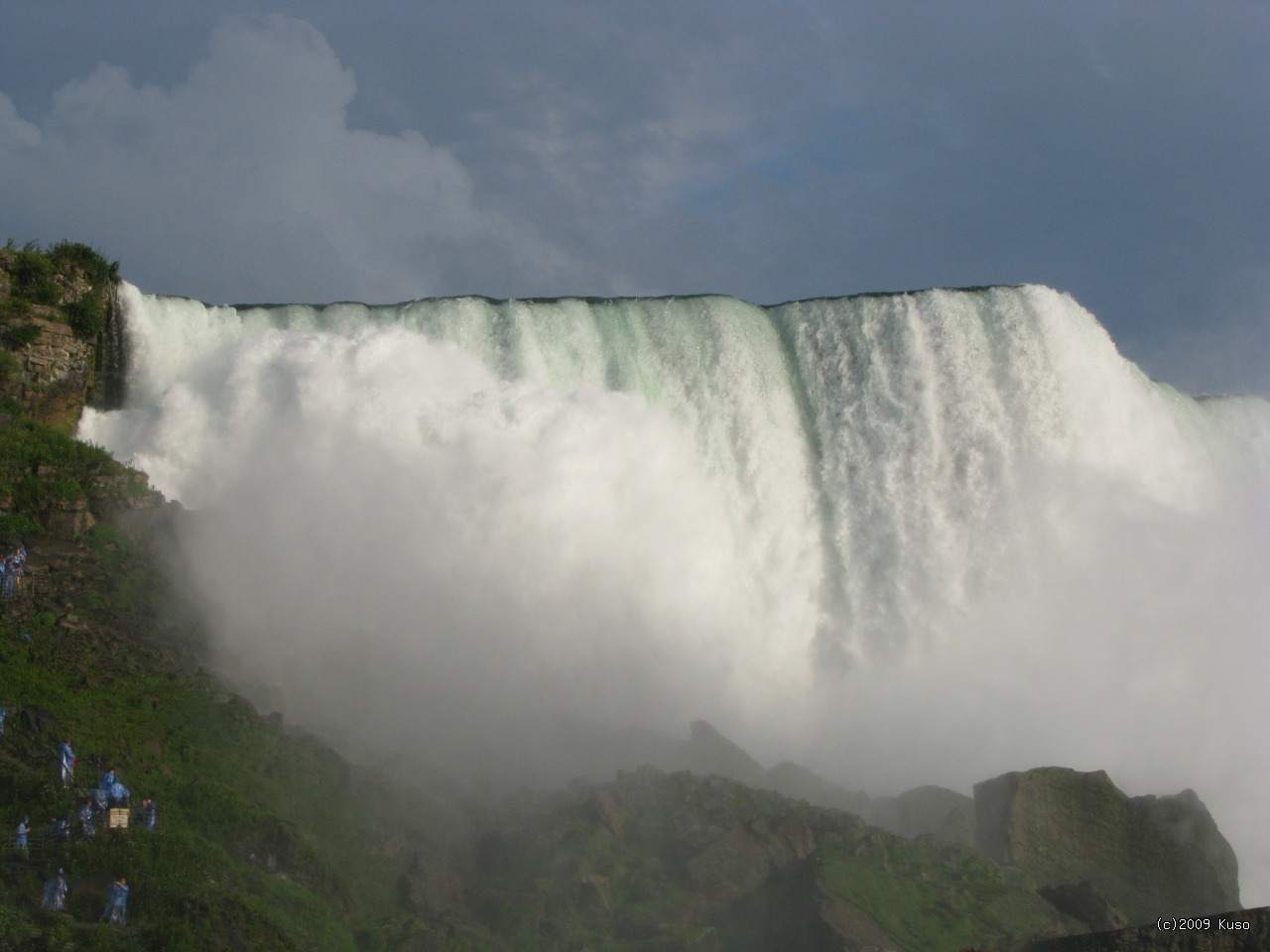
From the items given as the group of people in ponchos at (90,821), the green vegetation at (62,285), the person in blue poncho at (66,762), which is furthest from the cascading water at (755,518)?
the group of people in ponchos at (90,821)

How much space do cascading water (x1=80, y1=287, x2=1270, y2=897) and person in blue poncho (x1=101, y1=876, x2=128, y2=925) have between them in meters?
12.7

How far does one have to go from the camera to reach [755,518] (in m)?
37.6

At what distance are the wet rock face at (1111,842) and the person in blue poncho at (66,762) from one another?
17293 millimetres

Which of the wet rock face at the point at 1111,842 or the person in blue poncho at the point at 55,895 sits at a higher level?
the wet rock face at the point at 1111,842

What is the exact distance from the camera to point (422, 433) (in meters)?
34.5

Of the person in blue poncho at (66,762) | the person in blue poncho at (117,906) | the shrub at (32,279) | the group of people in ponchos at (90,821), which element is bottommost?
the person in blue poncho at (117,906)

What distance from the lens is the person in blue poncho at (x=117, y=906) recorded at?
1697 cm

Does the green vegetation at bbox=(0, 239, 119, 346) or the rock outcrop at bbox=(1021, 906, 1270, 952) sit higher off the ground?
the green vegetation at bbox=(0, 239, 119, 346)

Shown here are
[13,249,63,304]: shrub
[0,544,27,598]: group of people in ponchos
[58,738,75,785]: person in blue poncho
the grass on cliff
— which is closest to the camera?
the grass on cliff

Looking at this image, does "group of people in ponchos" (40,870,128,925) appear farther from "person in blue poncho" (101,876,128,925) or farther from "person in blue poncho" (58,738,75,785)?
"person in blue poncho" (58,738,75,785)

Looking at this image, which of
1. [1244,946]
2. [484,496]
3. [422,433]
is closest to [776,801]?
[1244,946]

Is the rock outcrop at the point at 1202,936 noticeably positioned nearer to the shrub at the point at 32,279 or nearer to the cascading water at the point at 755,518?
the cascading water at the point at 755,518

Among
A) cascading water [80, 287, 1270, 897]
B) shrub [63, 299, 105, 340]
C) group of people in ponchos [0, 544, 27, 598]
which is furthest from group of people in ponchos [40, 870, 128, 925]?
shrub [63, 299, 105, 340]

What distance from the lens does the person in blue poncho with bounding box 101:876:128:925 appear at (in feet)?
55.7
